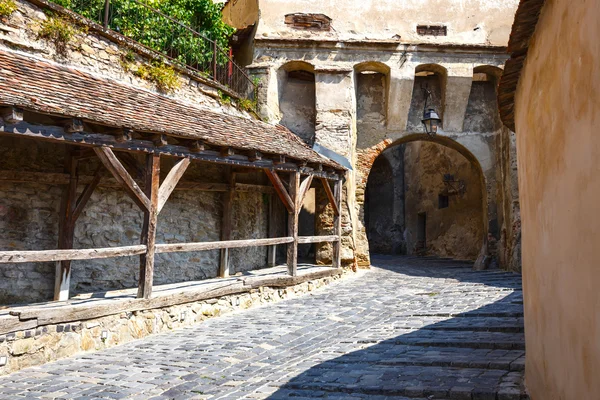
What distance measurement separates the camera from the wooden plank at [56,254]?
17.4ft

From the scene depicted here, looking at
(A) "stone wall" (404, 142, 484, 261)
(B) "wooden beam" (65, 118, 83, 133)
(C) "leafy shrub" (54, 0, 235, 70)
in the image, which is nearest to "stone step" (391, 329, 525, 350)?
(B) "wooden beam" (65, 118, 83, 133)

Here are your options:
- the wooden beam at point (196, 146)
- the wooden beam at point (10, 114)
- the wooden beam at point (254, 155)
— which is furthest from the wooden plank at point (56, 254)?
the wooden beam at point (254, 155)

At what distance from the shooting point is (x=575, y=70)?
2.32m

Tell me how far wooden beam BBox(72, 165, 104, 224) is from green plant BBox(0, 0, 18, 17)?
94.0 inches

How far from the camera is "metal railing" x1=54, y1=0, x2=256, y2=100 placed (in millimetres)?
10211

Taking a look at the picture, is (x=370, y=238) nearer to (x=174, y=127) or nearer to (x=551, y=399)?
(x=174, y=127)

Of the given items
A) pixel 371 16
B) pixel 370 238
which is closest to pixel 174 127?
pixel 371 16

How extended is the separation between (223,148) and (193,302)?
7.68ft

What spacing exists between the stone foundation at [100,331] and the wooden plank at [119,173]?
1.42 metres

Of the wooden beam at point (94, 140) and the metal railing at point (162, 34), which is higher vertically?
the metal railing at point (162, 34)

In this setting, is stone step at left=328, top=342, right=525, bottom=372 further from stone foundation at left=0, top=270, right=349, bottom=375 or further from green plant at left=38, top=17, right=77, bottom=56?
green plant at left=38, top=17, right=77, bottom=56

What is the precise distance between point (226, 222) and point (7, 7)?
5100 mm

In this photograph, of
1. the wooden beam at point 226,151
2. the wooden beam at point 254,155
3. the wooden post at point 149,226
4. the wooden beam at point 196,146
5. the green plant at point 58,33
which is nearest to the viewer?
the wooden post at point 149,226

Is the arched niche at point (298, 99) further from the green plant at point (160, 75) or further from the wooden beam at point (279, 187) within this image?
the green plant at point (160, 75)
